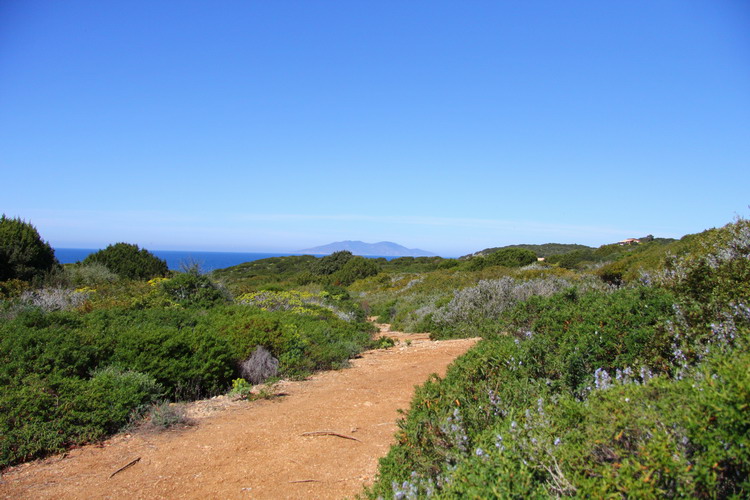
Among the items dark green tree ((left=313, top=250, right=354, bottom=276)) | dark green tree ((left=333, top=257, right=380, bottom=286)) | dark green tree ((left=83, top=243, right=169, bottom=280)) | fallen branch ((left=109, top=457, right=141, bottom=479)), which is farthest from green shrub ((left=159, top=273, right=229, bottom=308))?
dark green tree ((left=313, top=250, right=354, bottom=276))

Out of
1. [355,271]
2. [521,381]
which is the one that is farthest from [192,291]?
[355,271]

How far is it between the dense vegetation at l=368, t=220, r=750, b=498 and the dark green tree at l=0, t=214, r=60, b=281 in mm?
17304

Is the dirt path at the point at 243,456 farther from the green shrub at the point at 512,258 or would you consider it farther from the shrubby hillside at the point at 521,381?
the green shrub at the point at 512,258

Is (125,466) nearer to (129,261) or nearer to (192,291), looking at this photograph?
(192,291)

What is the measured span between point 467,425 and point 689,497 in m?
1.54

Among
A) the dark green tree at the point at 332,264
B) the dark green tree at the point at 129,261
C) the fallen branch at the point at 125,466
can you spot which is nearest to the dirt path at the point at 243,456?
the fallen branch at the point at 125,466

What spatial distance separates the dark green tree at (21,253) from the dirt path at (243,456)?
1411 cm

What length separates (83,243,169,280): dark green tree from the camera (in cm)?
2089

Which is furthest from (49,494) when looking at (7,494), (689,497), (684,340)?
(684,340)

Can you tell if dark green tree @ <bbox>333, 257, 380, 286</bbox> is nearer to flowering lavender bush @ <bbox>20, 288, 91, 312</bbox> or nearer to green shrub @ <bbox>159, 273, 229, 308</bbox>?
green shrub @ <bbox>159, 273, 229, 308</bbox>

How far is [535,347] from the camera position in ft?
12.6

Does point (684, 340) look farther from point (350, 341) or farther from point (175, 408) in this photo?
point (350, 341)

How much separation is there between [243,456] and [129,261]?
20.1 m

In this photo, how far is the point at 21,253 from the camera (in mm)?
16609
